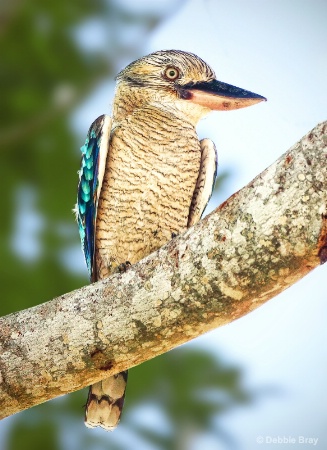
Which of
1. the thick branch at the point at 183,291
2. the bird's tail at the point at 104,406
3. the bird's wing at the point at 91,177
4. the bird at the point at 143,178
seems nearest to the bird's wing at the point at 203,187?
the bird at the point at 143,178

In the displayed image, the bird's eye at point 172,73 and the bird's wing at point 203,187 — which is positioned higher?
the bird's eye at point 172,73

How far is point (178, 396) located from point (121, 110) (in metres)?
2.39

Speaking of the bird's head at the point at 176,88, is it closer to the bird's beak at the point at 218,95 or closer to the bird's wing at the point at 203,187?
the bird's beak at the point at 218,95

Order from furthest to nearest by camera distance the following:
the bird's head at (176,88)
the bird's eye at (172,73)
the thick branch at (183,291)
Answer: the bird's eye at (172,73) → the bird's head at (176,88) → the thick branch at (183,291)

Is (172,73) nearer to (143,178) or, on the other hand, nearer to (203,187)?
(203,187)

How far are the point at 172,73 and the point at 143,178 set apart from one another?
914 mm

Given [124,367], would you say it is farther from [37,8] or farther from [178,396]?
[37,8]

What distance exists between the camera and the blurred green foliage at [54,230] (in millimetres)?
6277

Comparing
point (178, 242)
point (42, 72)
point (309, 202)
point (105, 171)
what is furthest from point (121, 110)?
point (309, 202)

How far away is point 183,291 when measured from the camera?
10.3 ft

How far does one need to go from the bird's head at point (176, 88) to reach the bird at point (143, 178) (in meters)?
0.01

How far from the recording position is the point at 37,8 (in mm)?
6430

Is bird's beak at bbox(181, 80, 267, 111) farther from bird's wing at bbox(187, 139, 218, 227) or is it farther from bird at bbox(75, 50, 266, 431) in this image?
bird's wing at bbox(187, 139, 218, 227)

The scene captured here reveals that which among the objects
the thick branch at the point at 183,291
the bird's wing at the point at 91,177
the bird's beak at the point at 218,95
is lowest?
the thick branch at the point at 183,291
